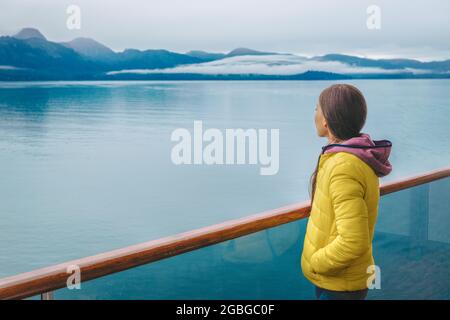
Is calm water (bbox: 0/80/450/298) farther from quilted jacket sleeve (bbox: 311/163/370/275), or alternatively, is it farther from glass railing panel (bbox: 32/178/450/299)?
quilted jacket sleeve (bbox: 311/163/370/275)

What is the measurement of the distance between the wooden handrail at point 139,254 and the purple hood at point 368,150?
0.31m

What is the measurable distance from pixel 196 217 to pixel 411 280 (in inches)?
1283

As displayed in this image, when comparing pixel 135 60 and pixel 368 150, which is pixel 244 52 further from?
pixel 368 150

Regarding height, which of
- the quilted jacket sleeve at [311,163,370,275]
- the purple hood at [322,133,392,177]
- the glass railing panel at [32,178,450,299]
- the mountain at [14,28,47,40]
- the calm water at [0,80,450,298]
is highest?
the mountain at [14,28,47,40]

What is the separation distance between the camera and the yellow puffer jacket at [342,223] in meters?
1.12

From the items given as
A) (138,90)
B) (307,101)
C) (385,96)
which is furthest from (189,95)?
(385,96)

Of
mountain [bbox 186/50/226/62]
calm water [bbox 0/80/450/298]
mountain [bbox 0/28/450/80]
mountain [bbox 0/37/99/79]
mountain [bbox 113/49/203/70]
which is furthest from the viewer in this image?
mountain [bbox 113/49/203/70]

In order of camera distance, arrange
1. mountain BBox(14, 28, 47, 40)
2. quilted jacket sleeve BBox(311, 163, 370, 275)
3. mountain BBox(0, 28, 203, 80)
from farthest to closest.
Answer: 1. mountain BBox(14, 28, 47, 40)
2. mountain BBox(0, 28, 203, 80)
3. quilted jacket sleeve BBox(311, 163, 370, 275)

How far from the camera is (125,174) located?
40469 millimetres

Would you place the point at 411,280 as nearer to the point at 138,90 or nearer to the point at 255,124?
the point at 255,124

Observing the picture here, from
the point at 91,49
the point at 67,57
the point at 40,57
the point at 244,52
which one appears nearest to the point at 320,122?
the point at 40,57

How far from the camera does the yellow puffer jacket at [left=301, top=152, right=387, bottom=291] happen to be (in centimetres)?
112

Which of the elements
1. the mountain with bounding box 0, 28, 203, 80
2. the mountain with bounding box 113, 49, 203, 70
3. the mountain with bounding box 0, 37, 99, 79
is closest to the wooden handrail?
the mountain with bounding box 0, 28, 203, 80

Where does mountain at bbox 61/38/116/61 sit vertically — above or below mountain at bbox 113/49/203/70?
above
